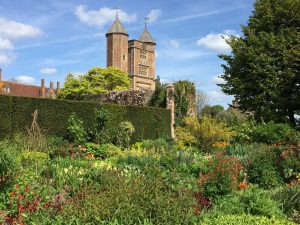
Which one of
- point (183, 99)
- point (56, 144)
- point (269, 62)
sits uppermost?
point (269, 62)

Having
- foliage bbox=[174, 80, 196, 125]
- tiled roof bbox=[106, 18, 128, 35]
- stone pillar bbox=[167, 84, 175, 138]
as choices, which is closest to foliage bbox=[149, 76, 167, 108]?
stone pillar bbox=[167, 84, 175, 138]

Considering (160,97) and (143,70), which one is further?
(143,70)

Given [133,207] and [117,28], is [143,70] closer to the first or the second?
[117,28]

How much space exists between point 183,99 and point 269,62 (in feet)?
19.1

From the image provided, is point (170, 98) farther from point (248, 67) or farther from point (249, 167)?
point (249, 167)

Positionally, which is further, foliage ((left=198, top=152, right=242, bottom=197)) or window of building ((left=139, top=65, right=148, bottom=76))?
window of building ((left=139, top=65, right=148, bottom=76))

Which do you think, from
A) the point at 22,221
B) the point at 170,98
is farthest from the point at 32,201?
the point at 170,98

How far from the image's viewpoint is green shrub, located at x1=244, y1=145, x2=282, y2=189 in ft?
29.9

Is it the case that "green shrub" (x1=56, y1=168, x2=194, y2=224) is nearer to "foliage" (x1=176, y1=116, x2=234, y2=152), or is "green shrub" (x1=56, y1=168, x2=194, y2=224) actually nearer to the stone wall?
"foliage" (x1=176, y1=116, x2=234, y2=152)

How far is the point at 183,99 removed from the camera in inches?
1019

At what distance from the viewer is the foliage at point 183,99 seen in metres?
25.1

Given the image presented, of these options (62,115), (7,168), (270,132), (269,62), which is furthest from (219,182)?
(269,62)

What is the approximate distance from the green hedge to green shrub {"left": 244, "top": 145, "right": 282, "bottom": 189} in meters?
9.89

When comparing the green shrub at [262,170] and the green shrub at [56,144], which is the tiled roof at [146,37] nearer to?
the green shrub at [56,144]
